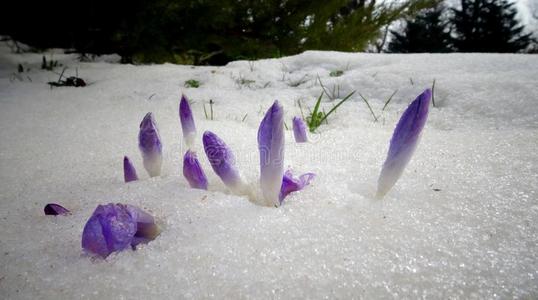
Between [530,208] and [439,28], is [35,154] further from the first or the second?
[439,28]

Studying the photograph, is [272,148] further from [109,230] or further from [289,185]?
[109,230]

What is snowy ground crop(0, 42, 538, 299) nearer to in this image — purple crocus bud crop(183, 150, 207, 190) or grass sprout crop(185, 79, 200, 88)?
purple crocus bud crop(183, 150, 207, 190)

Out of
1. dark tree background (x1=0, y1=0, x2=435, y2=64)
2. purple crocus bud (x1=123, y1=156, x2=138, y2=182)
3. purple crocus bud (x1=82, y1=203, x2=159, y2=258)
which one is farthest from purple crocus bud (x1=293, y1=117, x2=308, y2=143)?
dark tree background (x1=0, y1=0, x2=435, y2=64)

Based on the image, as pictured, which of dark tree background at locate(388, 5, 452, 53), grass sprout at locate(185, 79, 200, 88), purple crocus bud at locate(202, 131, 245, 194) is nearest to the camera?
purple crocus bud at locate(202, 131, 245, 194)

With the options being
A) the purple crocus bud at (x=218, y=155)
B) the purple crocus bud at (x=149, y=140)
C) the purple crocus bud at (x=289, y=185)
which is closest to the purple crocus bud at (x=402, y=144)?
the purple crocus bud at (x=289, y=185)

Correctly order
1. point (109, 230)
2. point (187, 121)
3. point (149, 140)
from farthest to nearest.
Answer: point (187, 121) → point (149, 140) → point (109, 230)

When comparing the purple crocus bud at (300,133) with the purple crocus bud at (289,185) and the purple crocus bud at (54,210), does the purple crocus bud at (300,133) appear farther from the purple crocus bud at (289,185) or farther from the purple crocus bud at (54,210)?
the purple crocus bud at (54,210)

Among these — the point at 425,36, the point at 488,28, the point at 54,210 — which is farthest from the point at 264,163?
the point at 488,28
